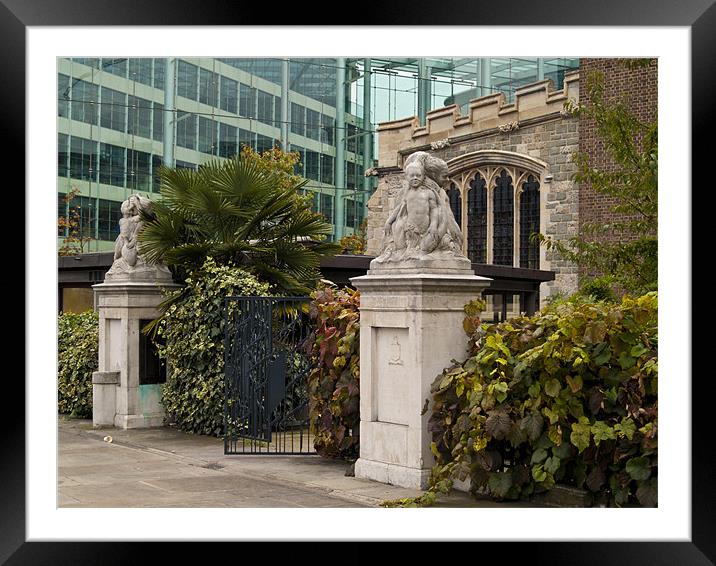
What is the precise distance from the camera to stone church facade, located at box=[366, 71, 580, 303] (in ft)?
86.7

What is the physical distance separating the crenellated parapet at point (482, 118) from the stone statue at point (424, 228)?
16544 mm

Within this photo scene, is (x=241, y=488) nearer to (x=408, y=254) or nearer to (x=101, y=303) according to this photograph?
(x=408, y=254)

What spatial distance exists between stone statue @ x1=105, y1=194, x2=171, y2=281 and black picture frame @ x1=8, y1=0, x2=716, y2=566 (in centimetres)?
983

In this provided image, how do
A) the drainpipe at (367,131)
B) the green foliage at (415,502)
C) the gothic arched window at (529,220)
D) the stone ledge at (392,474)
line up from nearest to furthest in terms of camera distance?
the green foliage at (415,502) → the stone ledge at (392,474) → the gothic arched window at (529,220) → the drainpipe at (367,131)

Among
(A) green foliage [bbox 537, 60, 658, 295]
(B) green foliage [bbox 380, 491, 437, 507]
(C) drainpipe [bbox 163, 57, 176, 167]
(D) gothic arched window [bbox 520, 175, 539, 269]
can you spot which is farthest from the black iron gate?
(C) drainpipe [bbox 163, 57, 176, 167]

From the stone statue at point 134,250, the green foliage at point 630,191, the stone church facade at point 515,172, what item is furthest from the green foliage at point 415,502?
the stone church facade at point 515,172

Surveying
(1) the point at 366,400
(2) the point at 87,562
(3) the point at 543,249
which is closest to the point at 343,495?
(1) the point at 366,400

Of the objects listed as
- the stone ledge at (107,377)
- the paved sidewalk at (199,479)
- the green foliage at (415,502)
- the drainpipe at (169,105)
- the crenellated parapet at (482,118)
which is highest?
the drainpipe at (169,105)

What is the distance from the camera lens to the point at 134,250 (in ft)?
46.7

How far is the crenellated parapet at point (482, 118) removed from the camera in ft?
88.5

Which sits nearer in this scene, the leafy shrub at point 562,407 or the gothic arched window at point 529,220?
the leafy shrub at point 562,407

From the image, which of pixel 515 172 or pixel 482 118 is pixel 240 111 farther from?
pixel 515 172

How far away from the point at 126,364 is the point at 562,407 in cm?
843

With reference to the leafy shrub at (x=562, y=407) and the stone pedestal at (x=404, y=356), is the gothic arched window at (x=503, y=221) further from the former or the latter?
the leafy shrub at (x=562, y=407)
